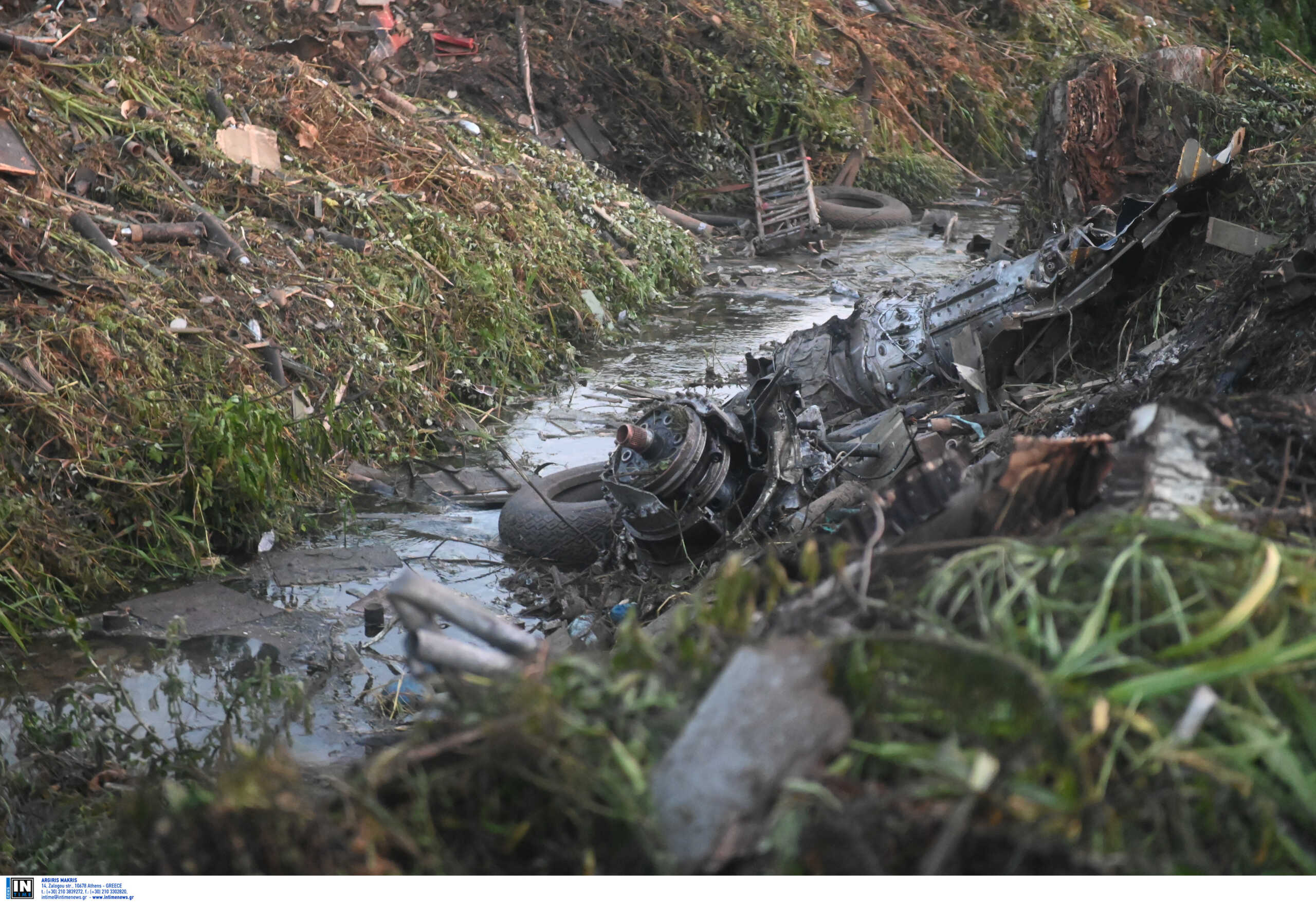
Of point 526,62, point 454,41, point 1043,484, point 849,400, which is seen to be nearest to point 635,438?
point 849,400

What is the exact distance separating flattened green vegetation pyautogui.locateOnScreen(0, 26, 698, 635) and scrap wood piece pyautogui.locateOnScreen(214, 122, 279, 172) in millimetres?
130

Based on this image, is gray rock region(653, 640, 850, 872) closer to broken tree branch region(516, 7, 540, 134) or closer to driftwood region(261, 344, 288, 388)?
Result: driftwood region(261, 344, 288, 388)

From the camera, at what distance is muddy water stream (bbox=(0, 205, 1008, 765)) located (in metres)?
3.83

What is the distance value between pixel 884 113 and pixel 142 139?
36.6ft

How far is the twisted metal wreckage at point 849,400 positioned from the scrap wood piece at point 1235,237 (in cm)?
41

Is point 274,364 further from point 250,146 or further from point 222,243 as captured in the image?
point 250,146

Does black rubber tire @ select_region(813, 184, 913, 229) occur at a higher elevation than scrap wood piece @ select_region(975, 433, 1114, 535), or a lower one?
lower

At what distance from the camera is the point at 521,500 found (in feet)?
18.3

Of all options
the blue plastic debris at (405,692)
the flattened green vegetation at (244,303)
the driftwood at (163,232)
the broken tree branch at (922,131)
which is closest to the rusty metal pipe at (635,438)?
the blue plastic debris at (405,692)

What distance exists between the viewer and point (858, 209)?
13.7m

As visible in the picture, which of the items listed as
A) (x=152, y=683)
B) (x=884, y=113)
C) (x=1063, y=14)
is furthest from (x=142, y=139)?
(x=1063, y=14)

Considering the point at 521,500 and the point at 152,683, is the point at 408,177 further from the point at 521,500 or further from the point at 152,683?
the point at 152,683

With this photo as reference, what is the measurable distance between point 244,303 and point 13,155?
1516 millimetres

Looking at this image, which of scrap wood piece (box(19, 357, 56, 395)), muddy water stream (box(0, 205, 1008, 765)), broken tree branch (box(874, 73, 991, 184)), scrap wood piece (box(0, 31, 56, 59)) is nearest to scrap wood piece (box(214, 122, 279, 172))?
scrap wood piece (box(0, 31, 56, 59))
